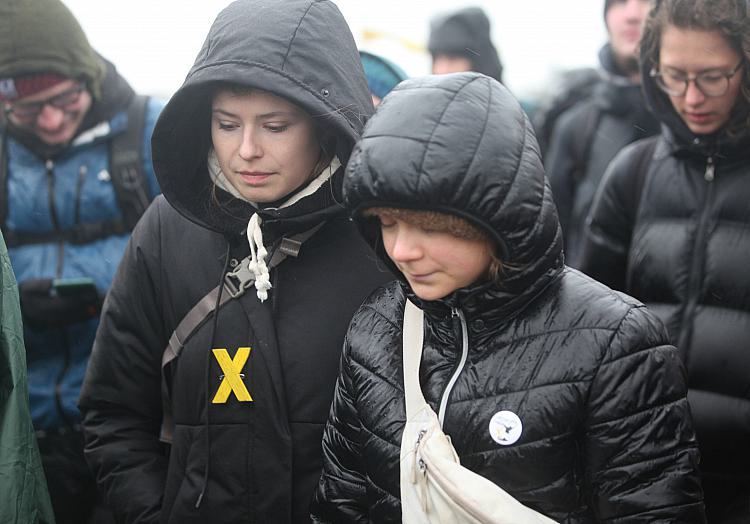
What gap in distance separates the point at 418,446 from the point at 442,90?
84 cm

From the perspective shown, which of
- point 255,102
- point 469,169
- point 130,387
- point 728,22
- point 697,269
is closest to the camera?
point 469,169

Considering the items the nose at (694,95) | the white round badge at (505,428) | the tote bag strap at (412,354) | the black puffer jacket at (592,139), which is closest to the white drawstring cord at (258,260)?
the tote bag strap at (412,354)

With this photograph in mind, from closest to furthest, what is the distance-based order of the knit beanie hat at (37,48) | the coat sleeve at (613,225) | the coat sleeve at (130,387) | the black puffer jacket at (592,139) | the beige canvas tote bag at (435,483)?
1. the beige canvas tote bag at (435,483)
2. the coat sleeve at (130,387)
3. the coat sleeve at (613,225)
4. the knit beanie hat at (37,48)
5. the black puffer jacket at (592,139)

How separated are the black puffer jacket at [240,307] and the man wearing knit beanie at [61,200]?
92 centimetres

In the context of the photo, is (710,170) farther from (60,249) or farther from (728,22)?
(60,249)

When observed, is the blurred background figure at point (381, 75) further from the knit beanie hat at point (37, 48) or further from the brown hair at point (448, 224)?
the brown hair at point (448, 224)

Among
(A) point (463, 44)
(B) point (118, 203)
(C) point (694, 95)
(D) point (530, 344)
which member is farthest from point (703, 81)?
(A) point (463, 44)

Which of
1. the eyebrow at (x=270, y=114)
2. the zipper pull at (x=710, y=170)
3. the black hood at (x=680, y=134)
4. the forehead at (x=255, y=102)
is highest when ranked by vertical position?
the forehead at (x=255, y=102)

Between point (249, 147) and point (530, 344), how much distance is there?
974mm

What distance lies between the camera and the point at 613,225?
3863 millimetres

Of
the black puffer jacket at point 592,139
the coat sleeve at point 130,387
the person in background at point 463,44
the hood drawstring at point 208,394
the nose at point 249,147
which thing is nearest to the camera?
the nose at point 249,147

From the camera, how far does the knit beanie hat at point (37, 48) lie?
394cm

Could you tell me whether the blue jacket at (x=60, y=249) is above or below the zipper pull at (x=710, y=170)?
below

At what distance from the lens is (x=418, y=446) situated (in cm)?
230
